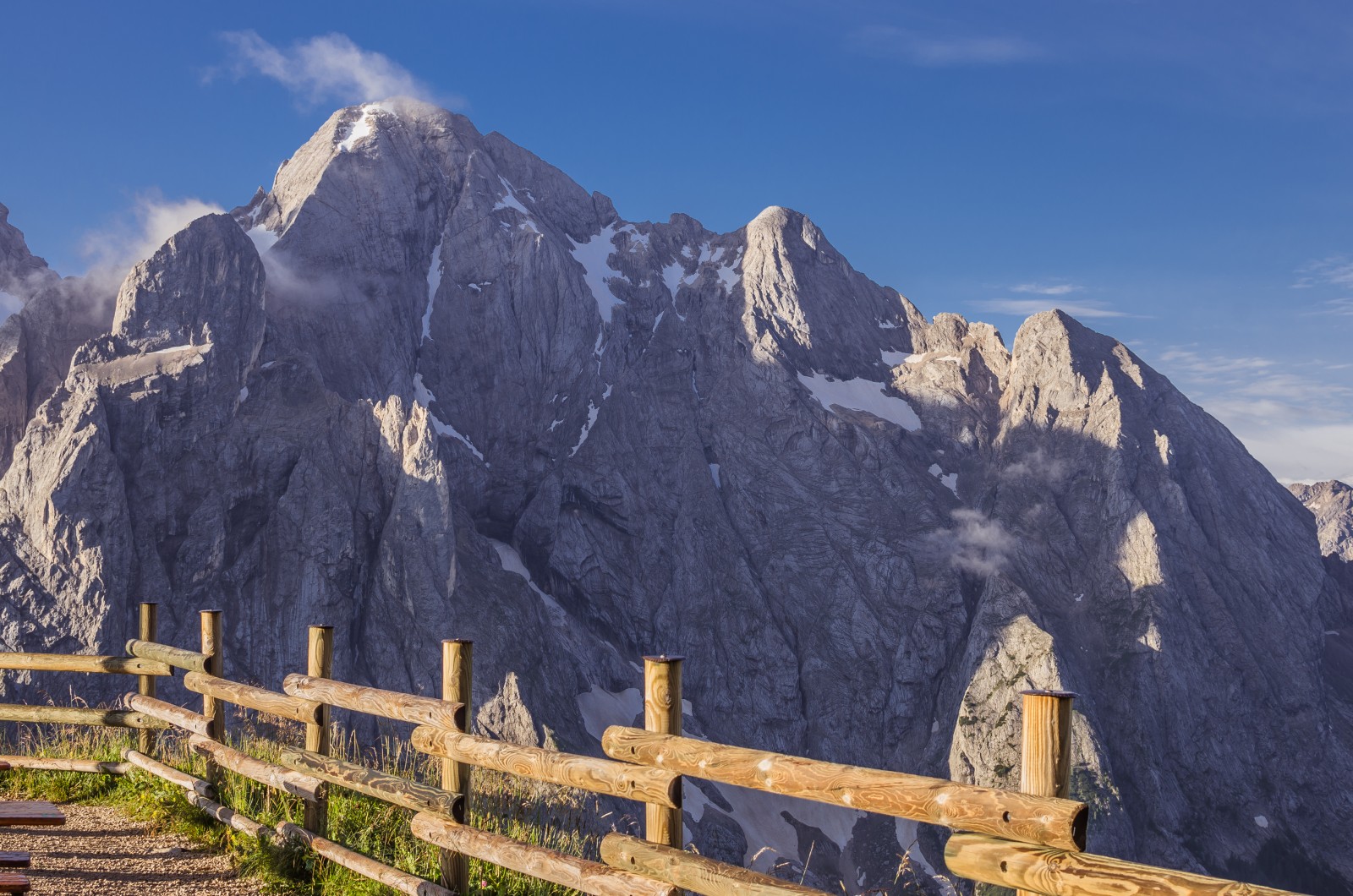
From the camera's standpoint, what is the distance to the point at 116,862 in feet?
32.0

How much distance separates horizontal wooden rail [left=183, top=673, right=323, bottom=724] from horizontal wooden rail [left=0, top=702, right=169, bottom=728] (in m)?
1.44

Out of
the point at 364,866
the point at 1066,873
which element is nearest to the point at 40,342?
the point at 364,866

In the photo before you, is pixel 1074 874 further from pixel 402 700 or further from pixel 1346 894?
pixel 1346 894

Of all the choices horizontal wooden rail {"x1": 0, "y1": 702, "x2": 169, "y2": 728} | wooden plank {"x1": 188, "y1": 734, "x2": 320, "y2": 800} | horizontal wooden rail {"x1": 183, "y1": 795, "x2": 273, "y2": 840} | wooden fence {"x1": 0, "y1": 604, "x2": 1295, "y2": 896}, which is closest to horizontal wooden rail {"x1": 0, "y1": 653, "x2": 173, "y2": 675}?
wooden fence {"x1": 0, "y1": 604, "x2": 1295, "y2": 896}

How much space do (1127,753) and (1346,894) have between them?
94.1ft

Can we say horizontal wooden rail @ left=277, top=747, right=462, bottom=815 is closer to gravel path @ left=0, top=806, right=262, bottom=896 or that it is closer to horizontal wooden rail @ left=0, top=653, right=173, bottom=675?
gravel path @ left=0, top=806, right=262, bottom=896

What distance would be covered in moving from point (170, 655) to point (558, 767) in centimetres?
793

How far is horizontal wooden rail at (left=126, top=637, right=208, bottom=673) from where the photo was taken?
499 inches

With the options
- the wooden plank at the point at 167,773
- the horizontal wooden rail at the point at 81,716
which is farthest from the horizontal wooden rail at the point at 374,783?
the horizontal wooden rail at the point at 81,716

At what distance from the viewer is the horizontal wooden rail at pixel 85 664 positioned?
13133mm

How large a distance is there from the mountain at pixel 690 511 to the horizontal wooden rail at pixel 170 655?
283ft

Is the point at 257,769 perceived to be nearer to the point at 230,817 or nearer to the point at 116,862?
the point at 230,817

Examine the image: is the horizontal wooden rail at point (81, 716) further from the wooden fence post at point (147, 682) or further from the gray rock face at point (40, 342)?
the gray rock face at point (40, 342)

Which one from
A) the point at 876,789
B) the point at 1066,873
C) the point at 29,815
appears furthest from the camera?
the point at 29,815
